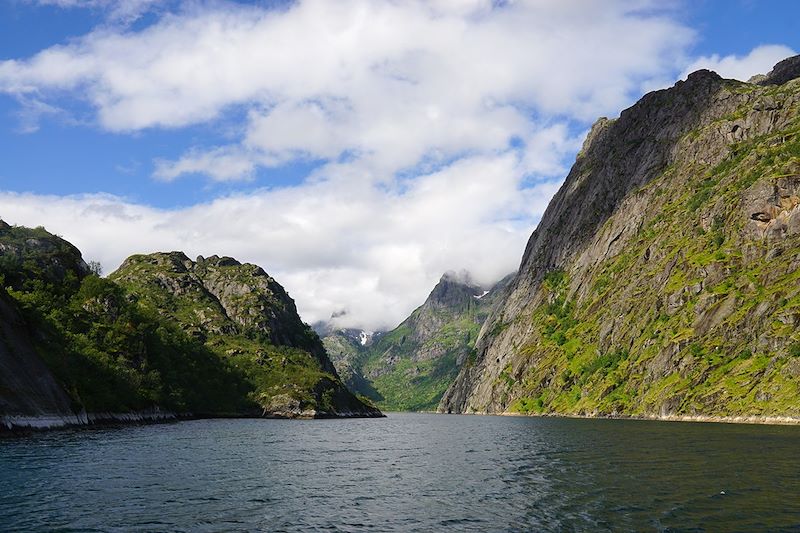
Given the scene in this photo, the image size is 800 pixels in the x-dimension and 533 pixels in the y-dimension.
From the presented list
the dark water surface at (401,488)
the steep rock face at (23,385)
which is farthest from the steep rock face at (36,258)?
the dark water surface at (401,488)

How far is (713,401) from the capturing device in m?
145

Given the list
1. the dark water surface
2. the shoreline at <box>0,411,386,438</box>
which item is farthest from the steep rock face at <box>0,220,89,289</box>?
the dark water surface

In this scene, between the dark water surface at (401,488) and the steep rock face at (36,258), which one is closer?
the dark water surface at (401,488)

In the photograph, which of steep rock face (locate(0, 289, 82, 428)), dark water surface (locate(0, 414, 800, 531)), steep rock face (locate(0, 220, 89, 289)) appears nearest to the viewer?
dark water surface (locate(0, 414, 800, 531))

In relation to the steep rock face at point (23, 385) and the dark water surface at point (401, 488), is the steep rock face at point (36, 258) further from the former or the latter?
the dark water surface at point (401, 488)

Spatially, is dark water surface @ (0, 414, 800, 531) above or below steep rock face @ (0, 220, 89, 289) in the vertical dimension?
below

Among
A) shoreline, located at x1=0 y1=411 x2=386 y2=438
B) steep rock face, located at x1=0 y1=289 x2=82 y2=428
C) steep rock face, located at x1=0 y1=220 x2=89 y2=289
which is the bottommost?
shoreline, located at x1=0 y1=411 x2=386 y2=438

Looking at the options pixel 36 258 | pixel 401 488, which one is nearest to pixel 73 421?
pixel 401 488

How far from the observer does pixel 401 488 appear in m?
48.9

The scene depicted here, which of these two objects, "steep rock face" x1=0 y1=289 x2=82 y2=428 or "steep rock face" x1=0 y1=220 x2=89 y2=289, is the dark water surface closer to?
"steep rock face" x1=0 y1=289 x2=82 y2=428

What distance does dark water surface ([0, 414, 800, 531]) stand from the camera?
113 ft

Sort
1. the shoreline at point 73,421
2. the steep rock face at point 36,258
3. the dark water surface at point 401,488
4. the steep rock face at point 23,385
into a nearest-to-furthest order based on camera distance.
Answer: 1. the dark water surface at point 401,488
2. the shoreline at point 73,421
3. the steep rock face at point 23,385
4. the steep rock face at point 36,258

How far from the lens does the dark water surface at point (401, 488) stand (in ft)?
113

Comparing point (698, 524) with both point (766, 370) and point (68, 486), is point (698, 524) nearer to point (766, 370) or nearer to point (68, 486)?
point (68, 486)
